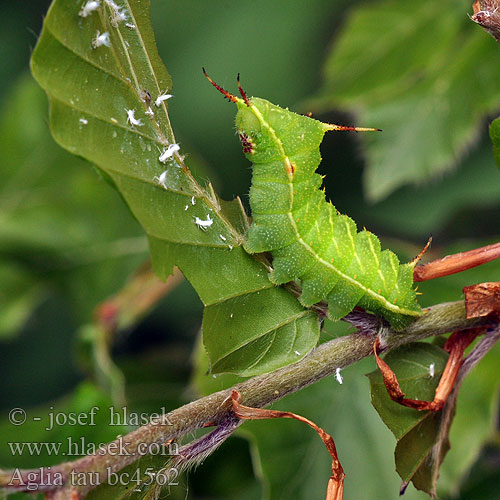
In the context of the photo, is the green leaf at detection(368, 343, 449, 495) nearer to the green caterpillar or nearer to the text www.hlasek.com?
the green caterpillar

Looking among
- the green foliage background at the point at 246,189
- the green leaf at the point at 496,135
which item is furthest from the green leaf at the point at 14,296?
the green leaf at the point at 496,135

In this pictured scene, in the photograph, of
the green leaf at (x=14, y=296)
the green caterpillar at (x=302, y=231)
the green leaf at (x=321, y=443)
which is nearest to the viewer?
the green caterpillar at (x=302, y=231)

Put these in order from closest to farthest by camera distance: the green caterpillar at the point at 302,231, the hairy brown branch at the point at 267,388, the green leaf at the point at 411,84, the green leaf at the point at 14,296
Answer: the hairy brown branch at the point at 267,388, the green caterpillar at the point at 302,231, the green leaf at the point at 411,84, the green leaf at the point at 14,296

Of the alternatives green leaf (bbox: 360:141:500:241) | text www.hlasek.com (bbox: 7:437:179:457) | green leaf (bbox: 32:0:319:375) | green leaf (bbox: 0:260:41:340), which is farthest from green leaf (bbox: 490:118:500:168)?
green leaf (bbox: 0:260:41:340)

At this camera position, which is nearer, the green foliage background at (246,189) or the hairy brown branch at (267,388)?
the hairy brown branch at (267,388)

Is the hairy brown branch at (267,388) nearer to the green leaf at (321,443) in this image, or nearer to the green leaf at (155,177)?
the green leaf at (155,177)
